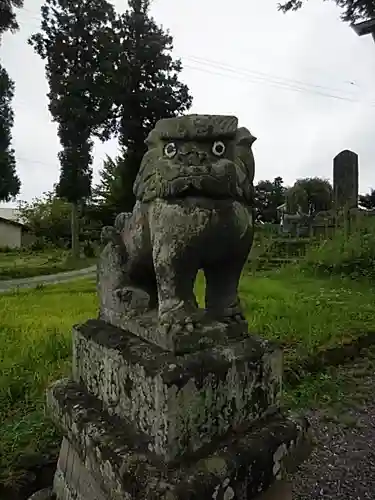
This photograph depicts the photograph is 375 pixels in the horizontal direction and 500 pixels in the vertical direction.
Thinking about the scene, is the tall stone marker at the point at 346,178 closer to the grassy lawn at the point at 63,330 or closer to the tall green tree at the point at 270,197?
the grassy lawn at the point at 63,330

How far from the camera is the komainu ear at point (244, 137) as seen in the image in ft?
3.86

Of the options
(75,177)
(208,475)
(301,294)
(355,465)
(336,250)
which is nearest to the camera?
(208,475)

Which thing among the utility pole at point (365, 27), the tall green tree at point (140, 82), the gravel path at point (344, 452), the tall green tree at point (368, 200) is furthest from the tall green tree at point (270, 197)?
the gravel path at point (344, 452)

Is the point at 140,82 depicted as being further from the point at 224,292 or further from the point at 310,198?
the point at 224,292

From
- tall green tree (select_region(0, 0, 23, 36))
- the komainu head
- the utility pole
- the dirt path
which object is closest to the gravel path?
the komainu head

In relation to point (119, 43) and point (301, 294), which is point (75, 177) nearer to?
point (119, 43)

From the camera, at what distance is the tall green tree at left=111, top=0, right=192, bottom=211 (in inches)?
498

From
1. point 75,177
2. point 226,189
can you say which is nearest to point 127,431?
point 226,189

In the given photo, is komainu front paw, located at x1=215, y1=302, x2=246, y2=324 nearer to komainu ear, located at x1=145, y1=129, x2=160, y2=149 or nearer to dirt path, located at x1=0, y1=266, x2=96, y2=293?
komainu ear, located at x1=145, y1=129, x2=160, y2=149

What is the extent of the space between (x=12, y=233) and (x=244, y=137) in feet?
87.9

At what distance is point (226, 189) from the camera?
1.11m

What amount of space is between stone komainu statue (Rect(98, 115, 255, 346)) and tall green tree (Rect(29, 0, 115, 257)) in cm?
1188

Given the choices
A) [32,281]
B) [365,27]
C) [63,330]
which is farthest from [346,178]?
[63,330]

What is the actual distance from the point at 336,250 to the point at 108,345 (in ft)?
20.2
